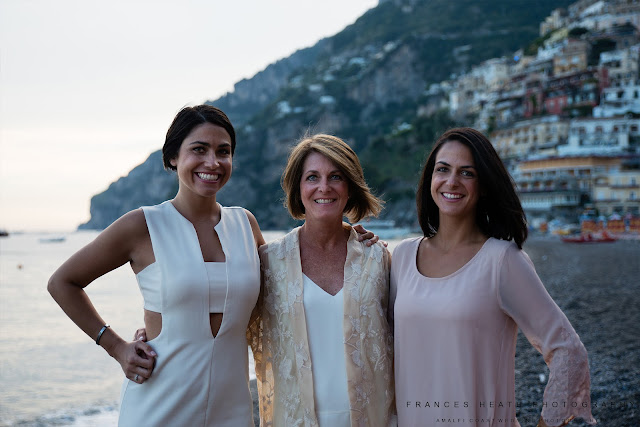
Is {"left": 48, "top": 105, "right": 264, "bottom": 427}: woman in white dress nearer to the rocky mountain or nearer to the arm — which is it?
the arm

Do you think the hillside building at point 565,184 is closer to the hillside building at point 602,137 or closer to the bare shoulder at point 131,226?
the hillside building at point 602,137

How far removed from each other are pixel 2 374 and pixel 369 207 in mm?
12786

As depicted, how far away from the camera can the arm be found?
9.61 ft

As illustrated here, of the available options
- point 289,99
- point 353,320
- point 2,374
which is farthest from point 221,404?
point 289,99

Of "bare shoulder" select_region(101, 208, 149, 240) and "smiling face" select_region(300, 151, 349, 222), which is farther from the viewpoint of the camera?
"smiling face" select_region(300, 151, 349, 222)

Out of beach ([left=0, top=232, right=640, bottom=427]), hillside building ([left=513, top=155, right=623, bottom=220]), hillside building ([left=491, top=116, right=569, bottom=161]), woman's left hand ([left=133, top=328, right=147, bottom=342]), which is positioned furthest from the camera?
hillside building ([left=491, top=116, right=569, bottom=161])

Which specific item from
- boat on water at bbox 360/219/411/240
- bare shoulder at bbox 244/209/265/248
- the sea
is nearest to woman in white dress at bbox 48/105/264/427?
bare shoulder at bbox 244/209/265/248

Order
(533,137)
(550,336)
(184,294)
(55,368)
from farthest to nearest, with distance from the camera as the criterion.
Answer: (533,137) → (55,368) → (184,294) → (550,336)

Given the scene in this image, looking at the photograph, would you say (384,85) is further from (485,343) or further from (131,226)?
(485,343)

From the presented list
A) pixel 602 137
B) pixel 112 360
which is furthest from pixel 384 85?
pixel 112 360

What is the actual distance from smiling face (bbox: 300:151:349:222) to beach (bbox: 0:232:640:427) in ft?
14.7

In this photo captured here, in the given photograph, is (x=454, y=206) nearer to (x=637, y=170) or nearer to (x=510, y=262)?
(x=510, y=262)

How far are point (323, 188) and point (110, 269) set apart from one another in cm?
123

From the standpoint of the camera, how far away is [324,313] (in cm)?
316
